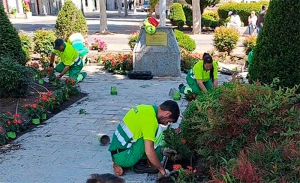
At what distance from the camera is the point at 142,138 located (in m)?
4.10


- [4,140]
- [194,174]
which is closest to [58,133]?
[4,140]

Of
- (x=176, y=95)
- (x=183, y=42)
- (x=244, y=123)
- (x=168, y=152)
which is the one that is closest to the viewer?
(x=244, y=123)

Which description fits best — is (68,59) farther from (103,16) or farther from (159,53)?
(103,16)

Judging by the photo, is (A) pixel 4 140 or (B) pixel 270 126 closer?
(B) pixel 270 126

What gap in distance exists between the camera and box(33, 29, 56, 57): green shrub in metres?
12.1

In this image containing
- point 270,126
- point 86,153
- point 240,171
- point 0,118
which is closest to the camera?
point 240,171

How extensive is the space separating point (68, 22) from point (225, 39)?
18.8ft

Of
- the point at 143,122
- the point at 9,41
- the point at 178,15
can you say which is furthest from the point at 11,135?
the point at 178,15

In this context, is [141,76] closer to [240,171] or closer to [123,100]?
[123,100]

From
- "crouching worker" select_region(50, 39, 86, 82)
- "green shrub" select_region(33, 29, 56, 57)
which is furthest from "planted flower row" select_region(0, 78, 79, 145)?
"green shrub" select_region(33, 29, 56, 57)

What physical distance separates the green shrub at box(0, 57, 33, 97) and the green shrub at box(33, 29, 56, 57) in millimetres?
4977

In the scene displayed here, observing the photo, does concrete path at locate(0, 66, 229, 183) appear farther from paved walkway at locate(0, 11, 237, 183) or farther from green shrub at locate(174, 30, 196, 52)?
green shrub at locate(174, 30, 196, 52)

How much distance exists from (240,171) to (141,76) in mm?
7396

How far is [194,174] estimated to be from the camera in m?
3.70
